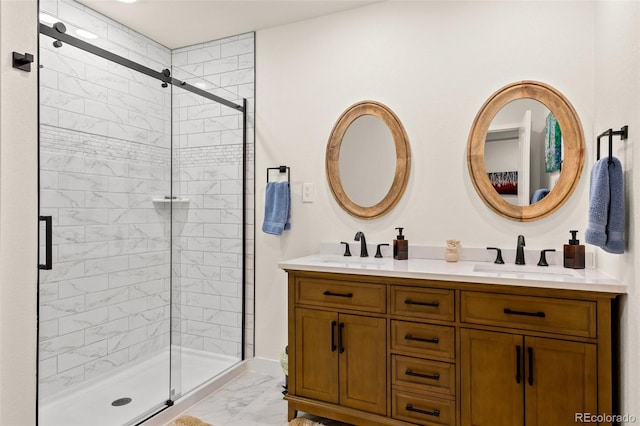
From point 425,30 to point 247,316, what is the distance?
2.47 m

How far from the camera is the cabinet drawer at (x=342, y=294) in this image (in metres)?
2.08

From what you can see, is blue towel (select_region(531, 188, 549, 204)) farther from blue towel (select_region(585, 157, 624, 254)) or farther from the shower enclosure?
the shower enclosure

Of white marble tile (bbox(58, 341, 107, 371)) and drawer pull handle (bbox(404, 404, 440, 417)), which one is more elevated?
white marble tile (bbox(58, 341, 107, 371))

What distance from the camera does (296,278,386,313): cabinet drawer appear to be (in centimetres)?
208

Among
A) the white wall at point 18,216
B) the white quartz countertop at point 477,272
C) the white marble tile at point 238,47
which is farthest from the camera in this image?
the white marble tile at point 238,47

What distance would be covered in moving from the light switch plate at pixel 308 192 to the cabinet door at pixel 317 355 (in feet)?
2.92

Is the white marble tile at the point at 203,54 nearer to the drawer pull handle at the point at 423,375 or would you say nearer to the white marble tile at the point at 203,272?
the white marble tile at the point at 203,272

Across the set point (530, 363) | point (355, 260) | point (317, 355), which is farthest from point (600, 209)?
point (317, 355)

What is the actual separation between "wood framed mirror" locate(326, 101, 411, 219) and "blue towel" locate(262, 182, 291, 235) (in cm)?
36

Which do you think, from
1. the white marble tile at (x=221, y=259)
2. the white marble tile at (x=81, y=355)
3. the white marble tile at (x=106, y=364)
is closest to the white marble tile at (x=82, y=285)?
the white marble tile at (x=81, y=355)

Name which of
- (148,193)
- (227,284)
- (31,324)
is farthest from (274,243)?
(31,324)

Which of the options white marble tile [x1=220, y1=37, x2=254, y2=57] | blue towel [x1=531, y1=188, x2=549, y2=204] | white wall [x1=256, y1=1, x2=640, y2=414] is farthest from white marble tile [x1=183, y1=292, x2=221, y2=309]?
blue towel [x1=531, y1=188, x2=549, y2=204]

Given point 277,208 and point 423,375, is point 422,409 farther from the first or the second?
point 277,208

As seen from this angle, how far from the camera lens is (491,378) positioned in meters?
1.82
